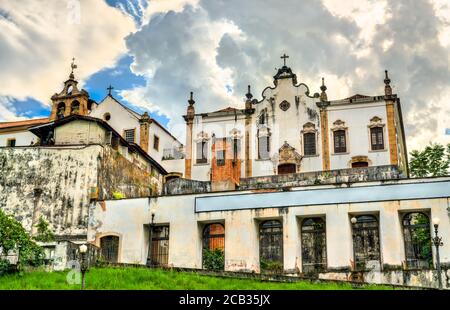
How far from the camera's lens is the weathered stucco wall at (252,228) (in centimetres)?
2539

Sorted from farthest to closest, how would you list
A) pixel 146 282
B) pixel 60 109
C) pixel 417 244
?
pixel 60 109 → pixel 417 244 → pixel 146 282

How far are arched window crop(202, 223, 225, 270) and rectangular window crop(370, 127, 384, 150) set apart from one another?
14624 mm

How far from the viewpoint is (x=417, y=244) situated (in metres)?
28.5

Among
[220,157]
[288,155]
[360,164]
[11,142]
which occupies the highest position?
[11,142]

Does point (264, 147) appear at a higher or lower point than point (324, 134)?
lower

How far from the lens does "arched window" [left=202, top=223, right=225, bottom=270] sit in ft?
92.4

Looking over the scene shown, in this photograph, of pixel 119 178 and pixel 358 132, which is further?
pixel 358 132

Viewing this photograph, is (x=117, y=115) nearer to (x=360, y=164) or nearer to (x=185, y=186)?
(x=185, y=186)

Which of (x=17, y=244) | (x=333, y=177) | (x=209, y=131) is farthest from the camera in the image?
(x=209, y=131)

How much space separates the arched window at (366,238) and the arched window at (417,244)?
4.16ft

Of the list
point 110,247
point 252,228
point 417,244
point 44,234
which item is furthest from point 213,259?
point 417,244

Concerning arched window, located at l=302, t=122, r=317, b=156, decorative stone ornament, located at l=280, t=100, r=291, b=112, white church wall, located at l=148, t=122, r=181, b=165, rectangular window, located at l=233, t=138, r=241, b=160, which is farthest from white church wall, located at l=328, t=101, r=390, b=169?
white church wall, located at l=148, t=122, r=181, b=165

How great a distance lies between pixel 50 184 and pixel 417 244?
17.9 metres
